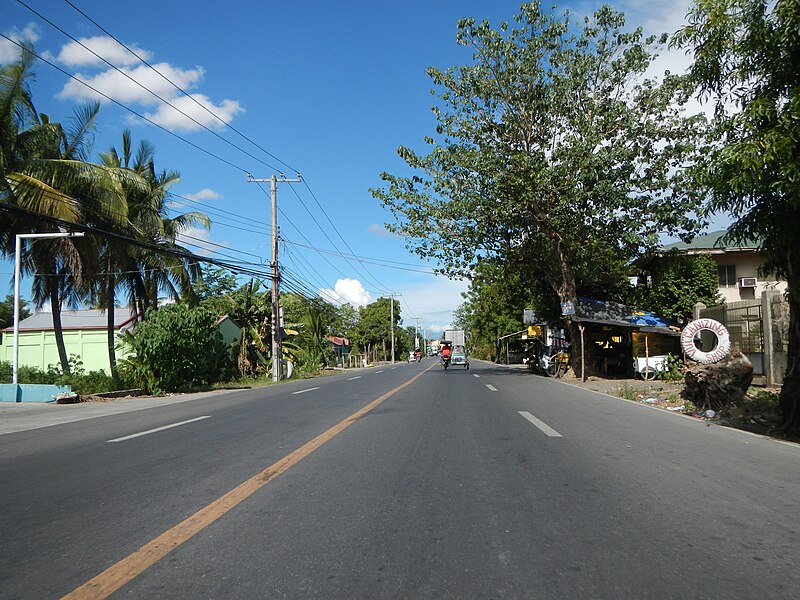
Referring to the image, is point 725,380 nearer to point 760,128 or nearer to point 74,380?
point 760,128

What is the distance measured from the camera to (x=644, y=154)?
23.3 metres

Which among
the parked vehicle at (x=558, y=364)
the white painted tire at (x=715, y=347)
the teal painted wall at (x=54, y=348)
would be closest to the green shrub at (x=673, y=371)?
the parked vehicle at (x=558, y=364)

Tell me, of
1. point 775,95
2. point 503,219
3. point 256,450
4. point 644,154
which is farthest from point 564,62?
point 256,450

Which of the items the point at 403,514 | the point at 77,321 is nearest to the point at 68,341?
the point at 77,321

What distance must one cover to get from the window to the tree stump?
1902cm

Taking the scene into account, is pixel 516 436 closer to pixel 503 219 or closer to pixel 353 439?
pixel 353 439

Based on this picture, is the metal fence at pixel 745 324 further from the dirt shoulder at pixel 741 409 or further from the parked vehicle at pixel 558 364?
the parked vehicle at pixel 558 364

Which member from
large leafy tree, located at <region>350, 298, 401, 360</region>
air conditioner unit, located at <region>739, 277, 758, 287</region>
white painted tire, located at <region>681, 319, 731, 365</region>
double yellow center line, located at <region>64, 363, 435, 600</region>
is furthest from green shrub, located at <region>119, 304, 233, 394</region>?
large leafy tree, located at <region>350, 298, 401, 360</region>

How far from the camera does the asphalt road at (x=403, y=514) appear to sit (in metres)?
3.77

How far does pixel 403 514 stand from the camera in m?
5.12

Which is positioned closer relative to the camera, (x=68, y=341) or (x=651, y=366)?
(x=651, y=366)

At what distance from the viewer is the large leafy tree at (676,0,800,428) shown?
765 cm

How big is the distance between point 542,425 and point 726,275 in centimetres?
2372

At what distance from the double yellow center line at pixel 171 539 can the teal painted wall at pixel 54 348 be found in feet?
100
